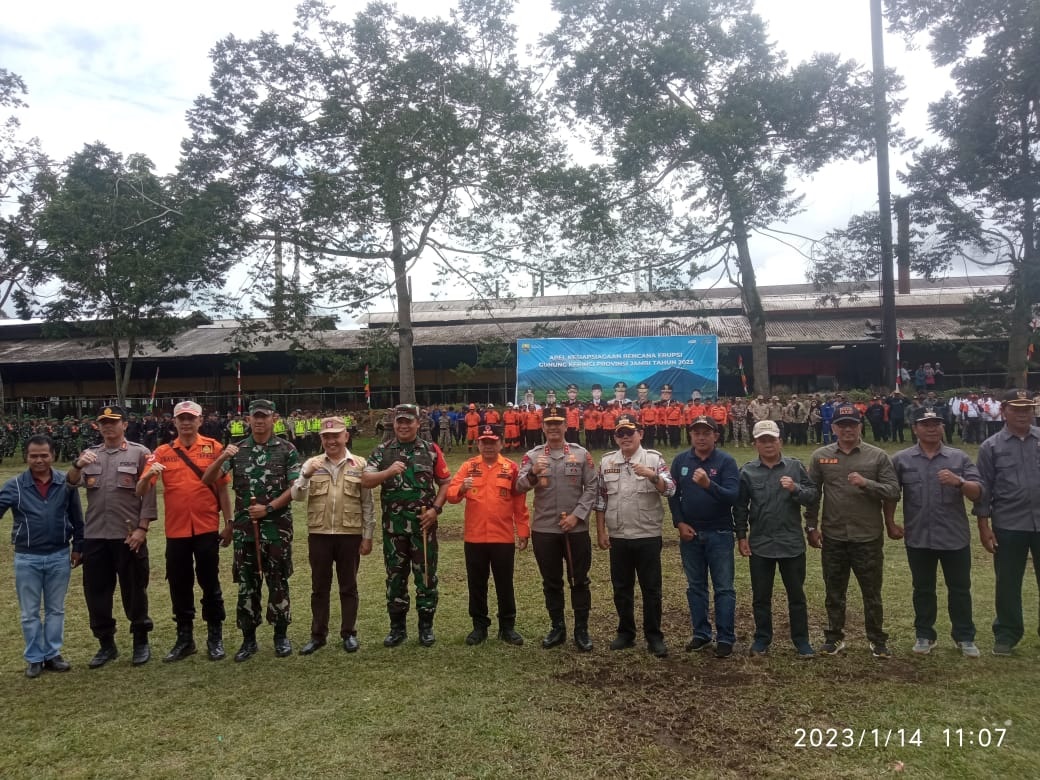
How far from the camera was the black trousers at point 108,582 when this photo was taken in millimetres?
5762

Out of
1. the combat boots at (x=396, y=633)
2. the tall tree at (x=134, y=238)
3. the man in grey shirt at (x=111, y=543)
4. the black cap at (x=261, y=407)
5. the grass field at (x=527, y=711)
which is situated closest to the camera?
the grass field at (x=527, y=711)

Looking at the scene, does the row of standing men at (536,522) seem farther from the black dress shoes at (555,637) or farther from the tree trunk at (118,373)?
the tree trunk at (118,373)

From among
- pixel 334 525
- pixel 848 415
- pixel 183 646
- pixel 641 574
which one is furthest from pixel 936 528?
pixel 183 646

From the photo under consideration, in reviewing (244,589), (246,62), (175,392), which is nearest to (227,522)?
(244,589)

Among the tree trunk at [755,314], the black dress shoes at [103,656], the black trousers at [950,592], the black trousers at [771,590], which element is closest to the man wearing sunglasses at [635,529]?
the black trousers at [771,590]

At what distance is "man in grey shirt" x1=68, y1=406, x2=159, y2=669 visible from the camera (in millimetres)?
5754

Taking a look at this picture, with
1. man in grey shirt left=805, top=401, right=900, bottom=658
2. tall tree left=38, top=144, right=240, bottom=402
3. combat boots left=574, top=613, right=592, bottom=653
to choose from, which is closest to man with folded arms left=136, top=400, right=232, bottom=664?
combat boots left=574, top=613, right=592, bottom=653

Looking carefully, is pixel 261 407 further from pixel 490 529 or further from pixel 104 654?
pixel 104 654

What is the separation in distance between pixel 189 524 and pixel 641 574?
349 centimetres

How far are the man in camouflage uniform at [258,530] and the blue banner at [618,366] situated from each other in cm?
1892

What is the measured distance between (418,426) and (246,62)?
21537mm

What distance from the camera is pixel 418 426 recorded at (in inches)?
242
